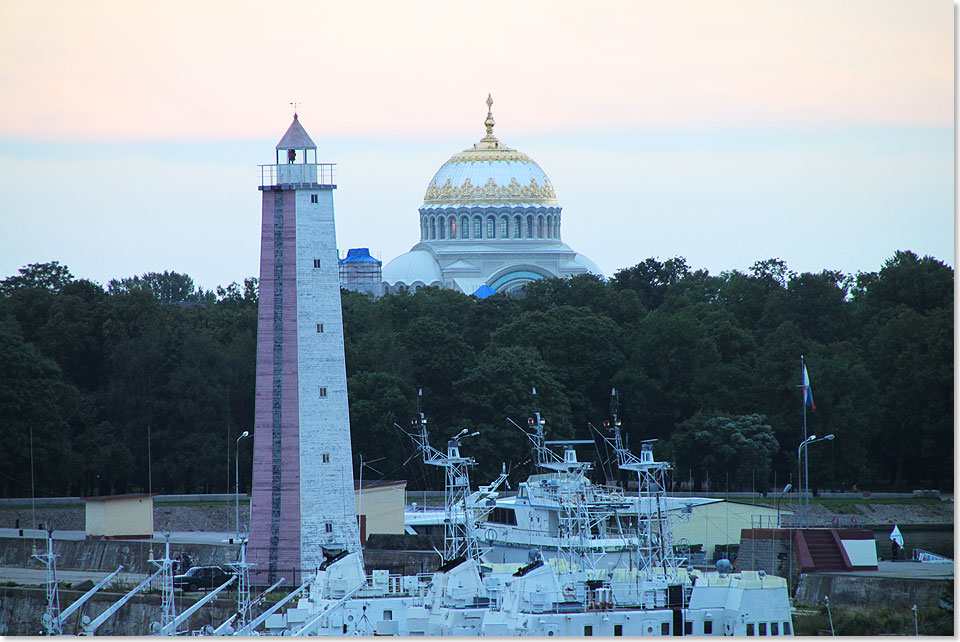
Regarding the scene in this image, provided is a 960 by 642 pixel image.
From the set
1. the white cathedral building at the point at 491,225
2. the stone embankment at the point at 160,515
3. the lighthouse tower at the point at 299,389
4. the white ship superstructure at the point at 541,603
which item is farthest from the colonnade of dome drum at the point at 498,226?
the white ship superstructure at the point at 541,603

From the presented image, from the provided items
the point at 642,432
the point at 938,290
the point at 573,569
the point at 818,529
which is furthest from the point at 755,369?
the point at 573,569

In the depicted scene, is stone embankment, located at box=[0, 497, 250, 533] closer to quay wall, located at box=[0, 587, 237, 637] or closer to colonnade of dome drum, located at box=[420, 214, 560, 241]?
quay wall, located at box=[0, 587, 237, 637]

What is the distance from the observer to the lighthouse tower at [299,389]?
60.7 meters

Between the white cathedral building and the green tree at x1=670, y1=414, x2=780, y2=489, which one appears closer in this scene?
the green tree at x1=670, y1=414, x2=780, y2=489

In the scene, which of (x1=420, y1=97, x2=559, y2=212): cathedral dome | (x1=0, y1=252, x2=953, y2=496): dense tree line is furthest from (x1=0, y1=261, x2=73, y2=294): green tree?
(x1=420, y1=97, x2=559, y2=212): cathedral dome

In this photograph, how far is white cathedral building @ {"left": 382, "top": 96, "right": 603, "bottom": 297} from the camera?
168 meters

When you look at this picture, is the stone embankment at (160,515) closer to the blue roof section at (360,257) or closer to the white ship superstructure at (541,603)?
the white ship superstructure at (541,603)

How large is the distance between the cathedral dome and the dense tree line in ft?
208

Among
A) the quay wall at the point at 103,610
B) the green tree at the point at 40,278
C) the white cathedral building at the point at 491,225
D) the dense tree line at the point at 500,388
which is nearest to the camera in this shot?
the quay wall at the point at 103,610

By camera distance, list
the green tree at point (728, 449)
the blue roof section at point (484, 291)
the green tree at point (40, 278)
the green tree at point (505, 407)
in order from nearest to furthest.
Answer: the green tree at point (505, 407) < the green tree at point (728, 449) < the green tree at point (40, 278) < the blue roof section at point (484, 291)

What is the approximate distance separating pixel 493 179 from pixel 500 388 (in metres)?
80.6

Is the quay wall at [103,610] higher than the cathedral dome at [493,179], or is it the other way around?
the cathedral dome at [493,179]

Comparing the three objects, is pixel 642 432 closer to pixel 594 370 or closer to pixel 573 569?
pixel 594 370

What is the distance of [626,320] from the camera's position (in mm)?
108125
